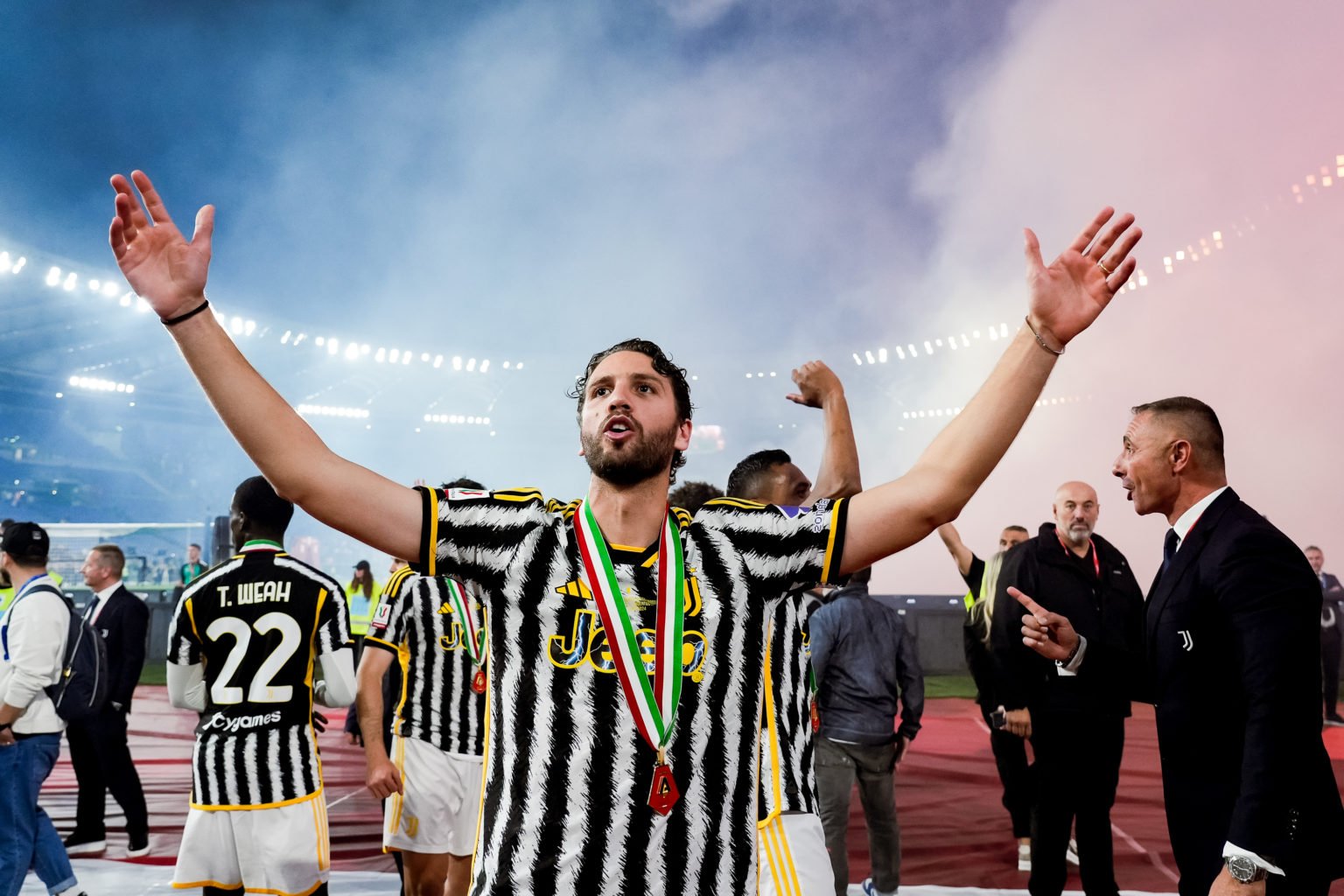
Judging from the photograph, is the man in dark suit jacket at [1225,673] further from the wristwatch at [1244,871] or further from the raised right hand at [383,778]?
the raised right hand at [383,778]

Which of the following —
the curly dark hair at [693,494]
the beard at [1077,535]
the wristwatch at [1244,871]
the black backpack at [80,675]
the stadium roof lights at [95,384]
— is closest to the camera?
the wristwatch at [1244,871]

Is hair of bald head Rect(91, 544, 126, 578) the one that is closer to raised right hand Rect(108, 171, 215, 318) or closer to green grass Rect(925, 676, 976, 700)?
raised right hand Rect(108, 171, 215, 318)

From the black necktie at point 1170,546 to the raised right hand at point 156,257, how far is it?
3020 mm

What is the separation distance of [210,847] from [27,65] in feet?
128

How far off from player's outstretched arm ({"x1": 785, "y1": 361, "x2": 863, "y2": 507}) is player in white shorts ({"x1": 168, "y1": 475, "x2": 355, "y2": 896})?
2.21 m

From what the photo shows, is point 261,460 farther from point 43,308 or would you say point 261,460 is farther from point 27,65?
point 27,65

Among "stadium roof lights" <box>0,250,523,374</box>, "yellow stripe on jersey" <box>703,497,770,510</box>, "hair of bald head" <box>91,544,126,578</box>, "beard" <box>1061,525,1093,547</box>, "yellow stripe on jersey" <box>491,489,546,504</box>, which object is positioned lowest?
"yellow stripe on jersey" <box>703,497,770,510</box>

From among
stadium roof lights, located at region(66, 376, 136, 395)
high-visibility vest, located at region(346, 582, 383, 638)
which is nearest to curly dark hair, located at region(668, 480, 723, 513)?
high-visibility vest, located at region(346, 582, 383, 638)

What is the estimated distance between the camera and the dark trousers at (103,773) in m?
6.22

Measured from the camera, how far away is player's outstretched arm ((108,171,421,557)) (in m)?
1.66

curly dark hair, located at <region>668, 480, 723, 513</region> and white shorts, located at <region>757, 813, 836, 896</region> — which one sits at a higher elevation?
curly dark hair, located at <region>668, 480, 723, 513</region>

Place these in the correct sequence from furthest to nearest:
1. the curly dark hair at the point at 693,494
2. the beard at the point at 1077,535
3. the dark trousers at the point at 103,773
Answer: the dark trousers at the point at 103,773 → the beard at the point at 1077,535 → the curly dark hair at the point at 693,494

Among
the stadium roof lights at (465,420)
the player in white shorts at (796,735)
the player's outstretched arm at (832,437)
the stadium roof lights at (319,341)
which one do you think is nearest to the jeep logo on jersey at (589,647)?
the player in white shorts at (796,735)

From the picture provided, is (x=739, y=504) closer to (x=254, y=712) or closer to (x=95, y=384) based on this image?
(x=254, y=712)
